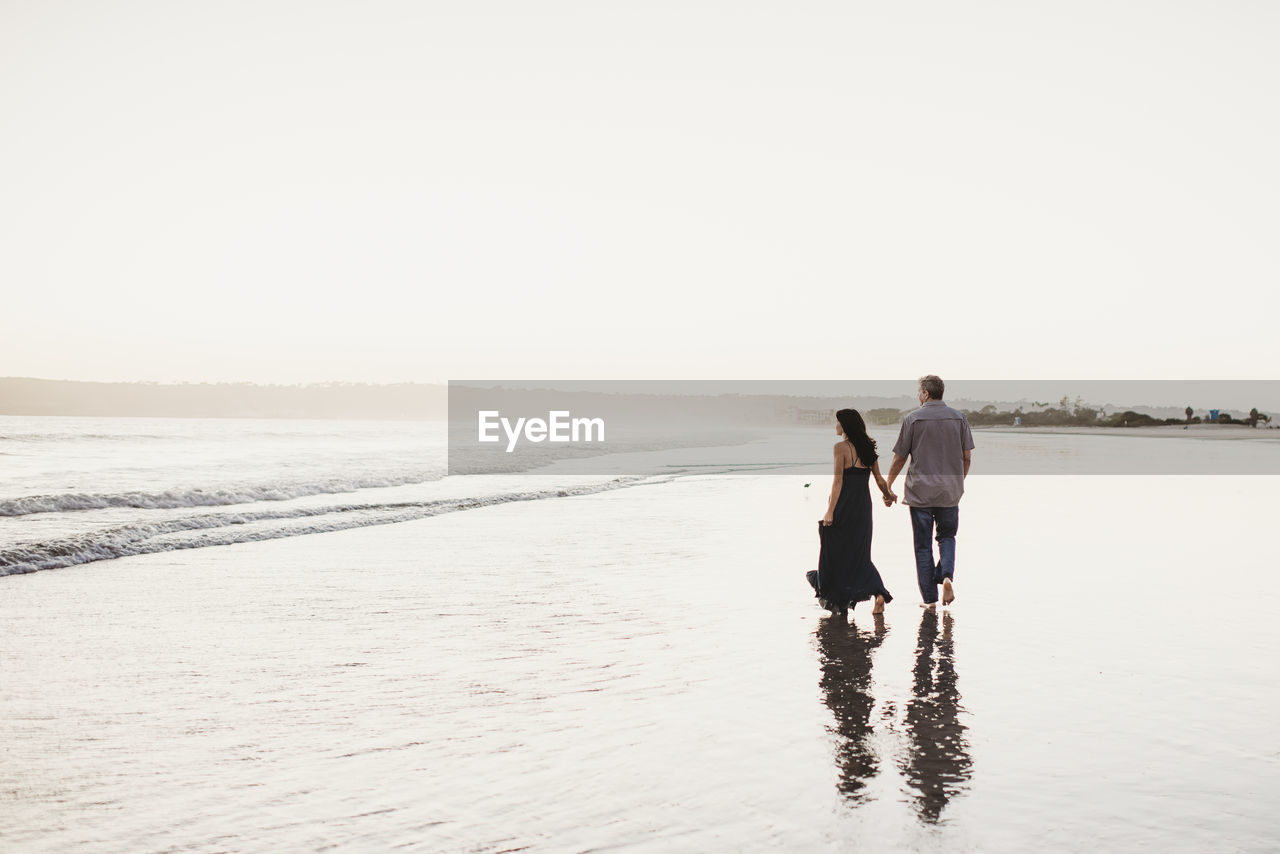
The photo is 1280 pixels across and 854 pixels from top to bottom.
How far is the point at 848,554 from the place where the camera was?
27.2ft

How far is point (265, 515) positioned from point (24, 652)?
10.5 m

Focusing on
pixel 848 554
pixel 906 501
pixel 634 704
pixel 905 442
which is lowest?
pixel 634 704

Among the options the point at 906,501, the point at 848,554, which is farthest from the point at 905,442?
the point at 848,554

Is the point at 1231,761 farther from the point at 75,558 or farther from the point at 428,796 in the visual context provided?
the point at 75,558

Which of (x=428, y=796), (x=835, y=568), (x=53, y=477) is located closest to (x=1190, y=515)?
(x=835, y=568)

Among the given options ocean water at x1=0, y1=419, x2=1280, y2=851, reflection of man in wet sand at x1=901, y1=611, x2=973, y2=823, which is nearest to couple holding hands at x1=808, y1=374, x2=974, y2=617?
ocean water at x1=0, y1=419, x2=1280, y2=851

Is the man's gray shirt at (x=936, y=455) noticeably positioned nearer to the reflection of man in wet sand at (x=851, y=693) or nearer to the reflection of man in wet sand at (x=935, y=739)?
the reflection of man in wet sand at (x=851, y=693)

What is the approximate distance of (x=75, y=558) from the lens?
464 inches

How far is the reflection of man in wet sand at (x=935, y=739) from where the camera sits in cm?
402

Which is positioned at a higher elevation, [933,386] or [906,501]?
[933,386]

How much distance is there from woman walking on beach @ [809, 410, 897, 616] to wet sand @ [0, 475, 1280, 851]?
32 centimetres

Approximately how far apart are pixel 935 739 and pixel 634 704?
5.49 ft

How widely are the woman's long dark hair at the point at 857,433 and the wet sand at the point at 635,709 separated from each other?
1.44 meters

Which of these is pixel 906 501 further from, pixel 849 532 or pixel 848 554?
pixel 848 554
